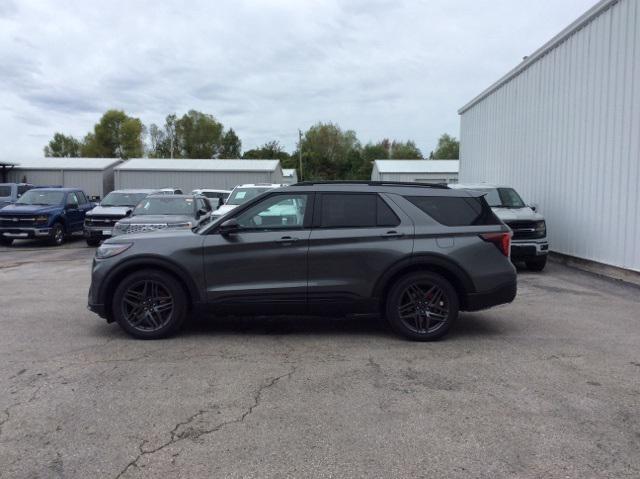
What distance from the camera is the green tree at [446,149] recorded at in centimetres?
9206

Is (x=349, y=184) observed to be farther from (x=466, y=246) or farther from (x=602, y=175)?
(x=602, y=175)

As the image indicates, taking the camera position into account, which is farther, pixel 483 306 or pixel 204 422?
pixel 483 306

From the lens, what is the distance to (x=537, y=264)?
12.1m

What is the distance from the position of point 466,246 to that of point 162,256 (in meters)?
3.32

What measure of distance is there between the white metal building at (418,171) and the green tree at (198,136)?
143ft

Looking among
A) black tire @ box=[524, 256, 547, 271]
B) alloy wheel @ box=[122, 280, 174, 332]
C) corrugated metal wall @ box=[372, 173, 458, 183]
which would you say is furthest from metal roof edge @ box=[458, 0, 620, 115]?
corrugated metal wall @ box=[372, 173, 458, 183]

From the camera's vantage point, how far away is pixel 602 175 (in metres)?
11.7

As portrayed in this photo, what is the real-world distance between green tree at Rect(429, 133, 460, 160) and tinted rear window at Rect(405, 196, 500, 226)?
8649 cm

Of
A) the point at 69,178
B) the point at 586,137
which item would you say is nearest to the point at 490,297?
the point at 586,137

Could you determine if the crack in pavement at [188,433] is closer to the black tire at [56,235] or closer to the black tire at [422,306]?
the black tire at [422,306]

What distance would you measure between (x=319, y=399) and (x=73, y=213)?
16.9 meters

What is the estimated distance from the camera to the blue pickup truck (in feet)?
56.9

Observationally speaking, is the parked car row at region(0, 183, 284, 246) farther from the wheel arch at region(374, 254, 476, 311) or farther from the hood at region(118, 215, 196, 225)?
the wheel arch at region(374, 254, 476, 311)

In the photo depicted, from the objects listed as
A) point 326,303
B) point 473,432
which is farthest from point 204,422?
point 326,303
